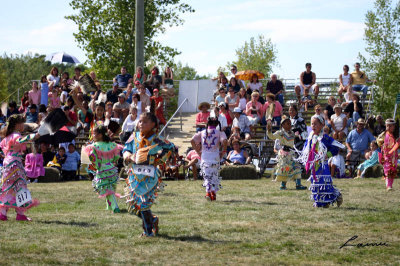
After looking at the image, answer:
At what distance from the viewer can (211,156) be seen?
1102 centimetres

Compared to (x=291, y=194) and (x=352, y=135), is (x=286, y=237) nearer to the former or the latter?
(x=291, y=194)

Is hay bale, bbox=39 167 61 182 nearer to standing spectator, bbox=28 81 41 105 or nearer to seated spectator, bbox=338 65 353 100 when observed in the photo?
standing spectator, bbox=28 81 41 105

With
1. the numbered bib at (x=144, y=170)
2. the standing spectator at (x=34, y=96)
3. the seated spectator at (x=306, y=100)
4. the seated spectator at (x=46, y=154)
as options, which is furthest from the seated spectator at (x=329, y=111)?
the numbered bib at (x=144, y=170)

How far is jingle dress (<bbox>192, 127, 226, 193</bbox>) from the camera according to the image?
1088 cm

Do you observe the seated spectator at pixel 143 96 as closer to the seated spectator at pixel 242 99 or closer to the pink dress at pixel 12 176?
the seated spectator at pixel 242 99

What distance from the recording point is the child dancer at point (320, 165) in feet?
31.7

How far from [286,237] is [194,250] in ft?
4.25

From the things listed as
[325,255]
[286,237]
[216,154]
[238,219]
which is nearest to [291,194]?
[216,154]

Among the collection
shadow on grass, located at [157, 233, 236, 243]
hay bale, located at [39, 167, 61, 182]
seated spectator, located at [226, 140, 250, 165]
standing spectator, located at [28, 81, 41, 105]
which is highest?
standing spectator, located at [28, 81, 41, 105]

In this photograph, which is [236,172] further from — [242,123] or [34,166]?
[34,166]

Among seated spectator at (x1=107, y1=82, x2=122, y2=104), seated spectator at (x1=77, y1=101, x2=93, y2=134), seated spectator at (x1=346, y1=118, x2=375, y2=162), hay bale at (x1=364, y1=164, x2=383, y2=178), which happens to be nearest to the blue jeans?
seated spectator at (x1=346, y1=118, x2=375, y2=162)

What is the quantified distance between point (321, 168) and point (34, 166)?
835 centimetres

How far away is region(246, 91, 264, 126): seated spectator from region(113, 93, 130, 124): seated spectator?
142 inches

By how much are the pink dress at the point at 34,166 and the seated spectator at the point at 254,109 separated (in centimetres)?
589
